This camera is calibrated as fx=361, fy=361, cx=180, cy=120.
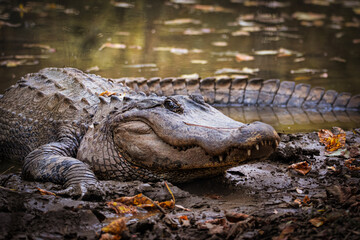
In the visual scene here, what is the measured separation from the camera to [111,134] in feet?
9.52

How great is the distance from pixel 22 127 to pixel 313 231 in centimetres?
293

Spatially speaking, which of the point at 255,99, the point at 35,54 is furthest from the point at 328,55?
the point at 35,54

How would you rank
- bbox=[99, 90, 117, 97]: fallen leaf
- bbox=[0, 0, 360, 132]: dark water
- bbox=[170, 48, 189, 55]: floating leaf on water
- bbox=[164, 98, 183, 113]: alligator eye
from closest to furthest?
bbox=[164, 98, 183, 113]: alligator eye → bbox=[99, 90, 117, 97]: fallen leaf → bbox=[0, 0, 360, 132]: dark water → bbox=[170, 48, 189, 55]: floating leaf on water

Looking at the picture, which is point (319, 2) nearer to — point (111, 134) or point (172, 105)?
point (172, 105)

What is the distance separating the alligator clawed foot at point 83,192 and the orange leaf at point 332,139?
2269mm

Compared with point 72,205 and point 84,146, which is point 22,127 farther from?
point 72,205

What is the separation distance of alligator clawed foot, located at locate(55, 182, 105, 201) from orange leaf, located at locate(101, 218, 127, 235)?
20.8 inches

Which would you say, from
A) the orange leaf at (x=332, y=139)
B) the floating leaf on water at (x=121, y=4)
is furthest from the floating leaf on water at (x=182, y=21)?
the orange leaf at (x=332, y=139)

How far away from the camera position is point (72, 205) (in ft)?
6.92

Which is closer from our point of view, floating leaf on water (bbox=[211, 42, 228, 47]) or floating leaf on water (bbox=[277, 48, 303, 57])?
floating leaf on water (bbox=[277, 48, 303, 57])

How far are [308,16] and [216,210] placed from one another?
11.3m

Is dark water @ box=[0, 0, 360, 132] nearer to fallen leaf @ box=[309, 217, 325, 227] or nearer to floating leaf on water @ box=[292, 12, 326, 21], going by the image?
floating leaf on water @ box=[292, 12, 326, 21]

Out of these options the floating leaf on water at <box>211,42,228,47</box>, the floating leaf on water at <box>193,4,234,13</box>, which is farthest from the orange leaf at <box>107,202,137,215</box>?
the floating leaf on water at <box>193,4,234,13</box>

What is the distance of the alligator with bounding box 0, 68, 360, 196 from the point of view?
2.41m
